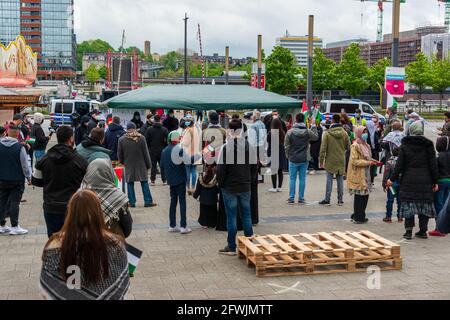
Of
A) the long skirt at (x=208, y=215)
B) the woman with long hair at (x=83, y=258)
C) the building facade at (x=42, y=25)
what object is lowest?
the long skirt at (x=208, y=215)

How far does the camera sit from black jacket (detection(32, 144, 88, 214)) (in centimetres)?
723

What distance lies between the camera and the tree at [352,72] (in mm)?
69375

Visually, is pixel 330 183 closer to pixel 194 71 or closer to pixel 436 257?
pixel 436 257

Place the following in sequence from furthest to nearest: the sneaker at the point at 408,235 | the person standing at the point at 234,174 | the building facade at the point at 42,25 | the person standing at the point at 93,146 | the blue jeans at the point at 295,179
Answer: the building facade at the point at 42,25 → the blue jeans at the point at 295,179 → the sneaker at the point at 408,235 → the person standing at the point at 234,174 → the person standing at the point at 93,146

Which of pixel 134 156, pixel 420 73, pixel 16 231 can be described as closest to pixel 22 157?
pixel 16 231

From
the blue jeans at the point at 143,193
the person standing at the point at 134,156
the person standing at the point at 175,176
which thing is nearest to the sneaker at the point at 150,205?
the blue jeans at the point at 143,193

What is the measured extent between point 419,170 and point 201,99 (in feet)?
15.8

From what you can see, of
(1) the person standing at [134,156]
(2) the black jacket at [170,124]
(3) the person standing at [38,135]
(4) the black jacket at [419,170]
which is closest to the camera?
(4) the black jacket at [419,170]

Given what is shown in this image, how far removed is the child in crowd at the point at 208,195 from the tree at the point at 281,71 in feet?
191

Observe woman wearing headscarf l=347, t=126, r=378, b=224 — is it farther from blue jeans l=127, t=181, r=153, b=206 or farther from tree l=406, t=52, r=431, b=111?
tree l=406, t=52, r=431, b=111

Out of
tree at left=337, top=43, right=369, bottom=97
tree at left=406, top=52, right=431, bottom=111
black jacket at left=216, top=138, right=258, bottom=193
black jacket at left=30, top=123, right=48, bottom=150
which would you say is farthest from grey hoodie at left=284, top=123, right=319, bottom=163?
tree at left=406, top=52, right=431, bottom=111

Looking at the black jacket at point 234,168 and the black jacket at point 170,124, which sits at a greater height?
the black jacket at point 170,124

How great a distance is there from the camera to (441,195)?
34.2 feet

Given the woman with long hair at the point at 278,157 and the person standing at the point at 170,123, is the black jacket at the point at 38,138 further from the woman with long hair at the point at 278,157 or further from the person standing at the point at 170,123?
the woman with long hair at the point at 278,157
